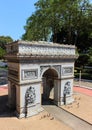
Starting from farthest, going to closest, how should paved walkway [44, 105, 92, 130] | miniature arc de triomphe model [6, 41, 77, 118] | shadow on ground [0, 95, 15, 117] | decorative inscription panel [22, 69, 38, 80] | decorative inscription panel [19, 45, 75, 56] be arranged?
shadow on ground [0, 95, 15, 117] < decorative inscription panel [22, 69, 38, 80] < miniature arc de triomphe model [6, 41, 77, 118] < decorative inscription panel [19, 45, 75, 56] < paved walkway [44, 105, 92, 130]

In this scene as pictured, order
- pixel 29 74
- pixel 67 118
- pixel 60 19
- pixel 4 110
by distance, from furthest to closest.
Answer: pixel 60 19, pixel 4 110, pixel 29 74, pixel 67 118

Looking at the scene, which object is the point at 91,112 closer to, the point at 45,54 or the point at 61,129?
the point at 61,129

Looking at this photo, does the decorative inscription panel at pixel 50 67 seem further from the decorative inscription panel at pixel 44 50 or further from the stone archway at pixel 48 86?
the decorative inscription panel at pixel 44 50

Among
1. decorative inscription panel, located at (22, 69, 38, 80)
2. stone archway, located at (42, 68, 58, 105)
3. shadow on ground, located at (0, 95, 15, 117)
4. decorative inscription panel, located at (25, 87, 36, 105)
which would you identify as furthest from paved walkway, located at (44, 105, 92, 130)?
decorative inscription panel, located at (22, 69, 38, 80)

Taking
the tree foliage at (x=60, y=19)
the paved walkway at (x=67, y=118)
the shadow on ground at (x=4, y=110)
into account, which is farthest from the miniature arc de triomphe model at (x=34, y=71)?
the tree foliage at (x=60, y=19)

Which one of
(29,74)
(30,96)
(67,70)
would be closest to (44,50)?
(29,74)

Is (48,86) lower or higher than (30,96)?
higher

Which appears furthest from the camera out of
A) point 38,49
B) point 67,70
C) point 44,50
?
point 67,70

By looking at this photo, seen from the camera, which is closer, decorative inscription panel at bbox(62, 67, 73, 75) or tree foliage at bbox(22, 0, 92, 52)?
decorative inscription panel at bbox(62, 67, 73, 75)

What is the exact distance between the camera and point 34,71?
54.0ft

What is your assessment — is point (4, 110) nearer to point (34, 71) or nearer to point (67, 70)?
point (34, 71)

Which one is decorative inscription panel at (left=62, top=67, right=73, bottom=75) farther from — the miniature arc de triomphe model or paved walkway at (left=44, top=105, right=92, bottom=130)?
paved walkway at (left=44, top=105, right=92, bottom=130)

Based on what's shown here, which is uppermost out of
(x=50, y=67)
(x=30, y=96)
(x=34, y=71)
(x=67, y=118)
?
(x=50, y=67)

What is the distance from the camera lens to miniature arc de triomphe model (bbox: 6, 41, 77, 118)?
15.6 m
